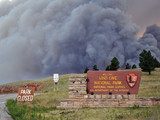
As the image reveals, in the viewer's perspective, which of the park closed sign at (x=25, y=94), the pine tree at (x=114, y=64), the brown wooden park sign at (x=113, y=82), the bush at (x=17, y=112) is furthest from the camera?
the pine tree at (x=114, y=64)

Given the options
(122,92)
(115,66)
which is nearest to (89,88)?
(122,92)

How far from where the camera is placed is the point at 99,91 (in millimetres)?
12383

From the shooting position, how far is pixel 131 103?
38.4ft

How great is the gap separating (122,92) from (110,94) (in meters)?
0.96

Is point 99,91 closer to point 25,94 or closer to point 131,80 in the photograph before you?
point 131,80

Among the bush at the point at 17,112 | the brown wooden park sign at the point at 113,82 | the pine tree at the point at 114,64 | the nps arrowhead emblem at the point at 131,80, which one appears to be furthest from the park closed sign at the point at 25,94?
the pine tree at the point at 114,64

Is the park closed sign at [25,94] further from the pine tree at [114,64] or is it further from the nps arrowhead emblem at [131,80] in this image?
the pine tree at [114,64]

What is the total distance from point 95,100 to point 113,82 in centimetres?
200

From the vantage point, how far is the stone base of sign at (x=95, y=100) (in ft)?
38.0

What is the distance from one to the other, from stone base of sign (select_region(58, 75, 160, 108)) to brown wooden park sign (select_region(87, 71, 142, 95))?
428mm

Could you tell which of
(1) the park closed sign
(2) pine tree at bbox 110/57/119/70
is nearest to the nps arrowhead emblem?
(1) the park closed sign

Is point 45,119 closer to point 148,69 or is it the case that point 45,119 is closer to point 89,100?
point 89,100

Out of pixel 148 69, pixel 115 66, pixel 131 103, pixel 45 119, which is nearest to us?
pixel 45 119

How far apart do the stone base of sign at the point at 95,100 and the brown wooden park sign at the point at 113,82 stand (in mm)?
428
